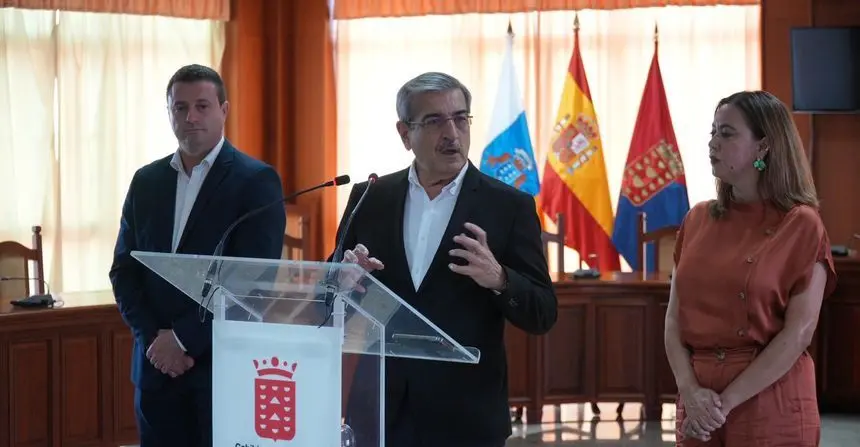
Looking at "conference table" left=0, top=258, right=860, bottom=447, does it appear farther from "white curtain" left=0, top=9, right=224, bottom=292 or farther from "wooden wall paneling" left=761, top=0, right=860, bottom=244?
"white curtain" left=0, top=9, right=224, bottom=292

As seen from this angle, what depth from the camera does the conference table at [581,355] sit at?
17.2 ft

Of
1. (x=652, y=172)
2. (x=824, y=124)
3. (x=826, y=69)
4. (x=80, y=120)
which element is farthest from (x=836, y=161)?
(x=80, y=120)

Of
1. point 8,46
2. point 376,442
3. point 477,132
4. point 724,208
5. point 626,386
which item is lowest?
point 626,386

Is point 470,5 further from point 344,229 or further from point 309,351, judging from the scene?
point 309,351

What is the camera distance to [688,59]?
293 inches

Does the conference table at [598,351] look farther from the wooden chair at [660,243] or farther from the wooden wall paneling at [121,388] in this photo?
the wooden wall paneling at [121,388]

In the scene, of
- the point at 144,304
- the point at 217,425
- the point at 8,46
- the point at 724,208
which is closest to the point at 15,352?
the point at 144,304

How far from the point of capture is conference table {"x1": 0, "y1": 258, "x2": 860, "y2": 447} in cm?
525

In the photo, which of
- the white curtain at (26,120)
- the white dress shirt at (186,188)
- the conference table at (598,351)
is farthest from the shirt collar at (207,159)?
the white curtain at (26,120)

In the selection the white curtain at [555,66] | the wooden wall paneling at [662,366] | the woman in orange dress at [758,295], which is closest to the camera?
the woman in orange dress at [758,295]

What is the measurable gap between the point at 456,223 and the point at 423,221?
88 millimetres

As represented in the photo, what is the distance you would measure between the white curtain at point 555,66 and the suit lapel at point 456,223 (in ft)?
16.8

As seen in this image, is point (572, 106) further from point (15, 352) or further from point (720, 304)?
point (720, 304)

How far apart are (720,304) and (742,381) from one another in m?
0.19
